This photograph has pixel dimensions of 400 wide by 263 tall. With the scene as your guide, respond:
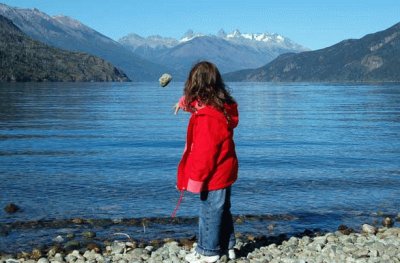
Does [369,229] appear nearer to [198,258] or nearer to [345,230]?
[345,230]

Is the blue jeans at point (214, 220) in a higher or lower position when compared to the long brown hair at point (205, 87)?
lower

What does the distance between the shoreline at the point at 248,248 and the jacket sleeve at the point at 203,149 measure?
181 cm

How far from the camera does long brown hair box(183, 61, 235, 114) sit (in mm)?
9602

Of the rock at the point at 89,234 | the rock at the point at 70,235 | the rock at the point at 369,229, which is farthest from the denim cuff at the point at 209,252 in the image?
the rock at the point at 369,229

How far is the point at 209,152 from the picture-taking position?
31.6 ft

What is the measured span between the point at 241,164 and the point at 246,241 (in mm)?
11355

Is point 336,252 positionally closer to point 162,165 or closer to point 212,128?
point 212,128

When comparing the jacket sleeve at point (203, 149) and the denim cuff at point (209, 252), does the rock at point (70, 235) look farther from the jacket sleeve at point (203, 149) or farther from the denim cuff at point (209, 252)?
the jacket sleeve at point (203, 149)

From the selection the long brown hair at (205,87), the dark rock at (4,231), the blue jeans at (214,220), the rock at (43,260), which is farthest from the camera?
the dark rock at (4,231)

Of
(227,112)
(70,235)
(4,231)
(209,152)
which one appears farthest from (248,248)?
(4,231)

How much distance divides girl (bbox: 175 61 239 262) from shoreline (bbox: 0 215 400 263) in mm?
1573

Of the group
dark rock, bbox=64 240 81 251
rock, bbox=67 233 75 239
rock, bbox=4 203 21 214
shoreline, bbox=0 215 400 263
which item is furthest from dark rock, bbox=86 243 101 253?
rock, bbox=4 203 21 214

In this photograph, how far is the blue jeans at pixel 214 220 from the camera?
33.3 ft

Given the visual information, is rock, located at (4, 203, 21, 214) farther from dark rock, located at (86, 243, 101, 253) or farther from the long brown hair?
the long brown hair
